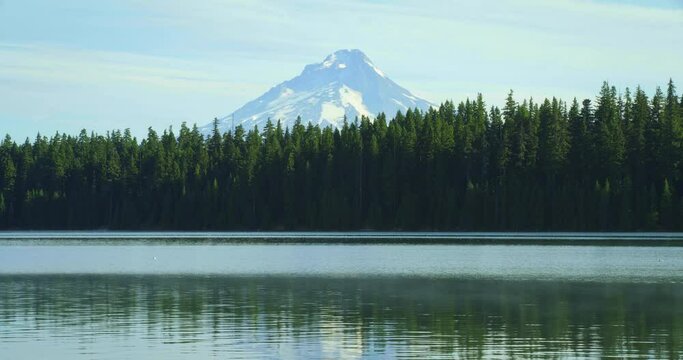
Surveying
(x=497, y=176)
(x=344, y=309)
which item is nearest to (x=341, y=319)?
(x=344, y=309)

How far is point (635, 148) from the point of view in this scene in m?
166

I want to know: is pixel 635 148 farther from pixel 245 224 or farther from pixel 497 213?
pixel 245 224

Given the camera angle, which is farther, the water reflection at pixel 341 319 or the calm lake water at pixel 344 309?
the calm lake water at pixel 344 309

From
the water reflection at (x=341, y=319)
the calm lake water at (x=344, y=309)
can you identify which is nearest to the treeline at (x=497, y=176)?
the calm lake water at (x=344, y=309)

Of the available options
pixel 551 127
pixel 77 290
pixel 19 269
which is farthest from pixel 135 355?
pixel 551 127

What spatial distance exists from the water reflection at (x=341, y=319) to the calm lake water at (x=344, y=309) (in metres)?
0.07

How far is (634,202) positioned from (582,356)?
128138 mm

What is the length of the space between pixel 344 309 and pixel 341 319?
13.1 ft

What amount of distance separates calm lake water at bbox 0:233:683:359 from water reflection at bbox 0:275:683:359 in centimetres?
7

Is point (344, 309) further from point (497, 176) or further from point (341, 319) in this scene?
point (497, 176)

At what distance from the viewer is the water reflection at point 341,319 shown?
3547 centimetres

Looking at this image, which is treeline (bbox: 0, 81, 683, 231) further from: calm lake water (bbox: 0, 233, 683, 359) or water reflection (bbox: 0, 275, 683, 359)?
water reflection (bbox: 0, 275, 683, 359)

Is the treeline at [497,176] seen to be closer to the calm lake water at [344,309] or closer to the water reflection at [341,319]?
the calm lake water at [344,309]

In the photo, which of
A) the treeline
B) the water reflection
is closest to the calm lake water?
the water reflection
